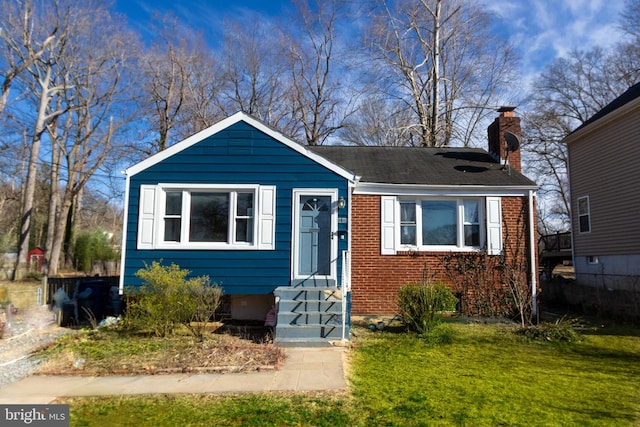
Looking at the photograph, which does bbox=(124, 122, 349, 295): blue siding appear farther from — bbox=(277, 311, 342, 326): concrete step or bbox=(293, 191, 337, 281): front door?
bbox=(277, 311, 342, 326): concrete step

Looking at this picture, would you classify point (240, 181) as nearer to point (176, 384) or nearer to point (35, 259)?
point (176, 384)

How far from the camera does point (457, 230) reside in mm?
10523

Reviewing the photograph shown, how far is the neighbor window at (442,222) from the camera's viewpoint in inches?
412

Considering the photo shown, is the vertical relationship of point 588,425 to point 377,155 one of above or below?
below

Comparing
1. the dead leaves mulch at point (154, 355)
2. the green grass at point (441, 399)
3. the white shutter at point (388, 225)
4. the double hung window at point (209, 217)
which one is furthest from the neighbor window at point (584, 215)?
the dead leaves mulch at point (154, 355)

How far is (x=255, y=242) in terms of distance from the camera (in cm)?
924

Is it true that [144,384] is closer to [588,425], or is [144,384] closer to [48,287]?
[588,425]

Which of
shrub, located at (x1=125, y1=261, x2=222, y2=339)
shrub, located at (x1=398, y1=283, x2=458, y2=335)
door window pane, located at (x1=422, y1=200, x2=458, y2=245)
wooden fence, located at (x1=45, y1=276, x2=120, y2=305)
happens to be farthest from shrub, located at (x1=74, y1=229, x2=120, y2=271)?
shrub, located at (x1=398, y1=283, x2=458, y2=335)

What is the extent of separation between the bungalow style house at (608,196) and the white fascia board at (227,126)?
812 centimetres

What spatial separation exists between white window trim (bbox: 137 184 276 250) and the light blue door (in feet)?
2.22

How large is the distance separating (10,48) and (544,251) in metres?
28.7

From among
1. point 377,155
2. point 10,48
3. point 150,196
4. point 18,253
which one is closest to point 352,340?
point 150,196

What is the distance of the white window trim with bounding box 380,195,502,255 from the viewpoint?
1027 cm

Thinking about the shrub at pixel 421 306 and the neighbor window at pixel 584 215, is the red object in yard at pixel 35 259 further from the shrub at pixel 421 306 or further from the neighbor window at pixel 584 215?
the neighbor window at pixel 584 215
